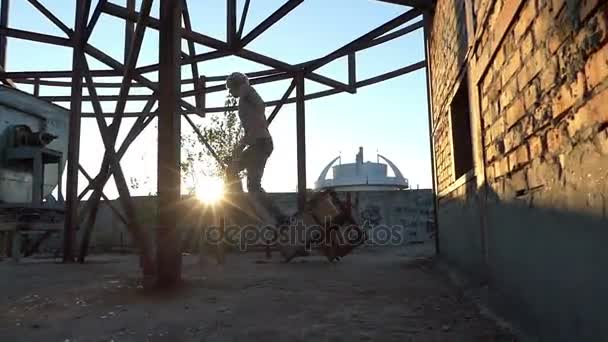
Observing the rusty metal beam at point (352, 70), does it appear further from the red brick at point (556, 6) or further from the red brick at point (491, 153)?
the red brick at point (556, 6)

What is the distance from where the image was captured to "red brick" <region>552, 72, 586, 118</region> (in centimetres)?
153

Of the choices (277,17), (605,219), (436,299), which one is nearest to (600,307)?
(605,219)

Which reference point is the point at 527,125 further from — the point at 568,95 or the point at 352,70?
the point at 352,70

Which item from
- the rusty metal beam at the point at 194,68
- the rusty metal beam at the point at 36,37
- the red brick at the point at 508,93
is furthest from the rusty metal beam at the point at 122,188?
the red brick at the point at 508,93

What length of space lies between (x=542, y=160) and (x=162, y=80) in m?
3.41

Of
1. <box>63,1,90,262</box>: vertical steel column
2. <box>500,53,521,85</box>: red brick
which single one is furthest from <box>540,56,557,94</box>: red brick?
<box>63,1,90,262</box>: vertical steel column

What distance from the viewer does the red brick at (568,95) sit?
5.02 feet

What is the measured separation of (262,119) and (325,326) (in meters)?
3.55

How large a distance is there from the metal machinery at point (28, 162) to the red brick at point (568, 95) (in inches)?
310

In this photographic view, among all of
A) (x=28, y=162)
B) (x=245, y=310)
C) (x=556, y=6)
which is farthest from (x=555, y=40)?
(x=28, y=162)

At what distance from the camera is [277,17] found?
22.0ft

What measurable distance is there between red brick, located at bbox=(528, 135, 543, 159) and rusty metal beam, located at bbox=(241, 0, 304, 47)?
16.7 feet

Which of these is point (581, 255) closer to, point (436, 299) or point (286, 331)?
point (286, 331)

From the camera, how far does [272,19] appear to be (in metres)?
6.76
